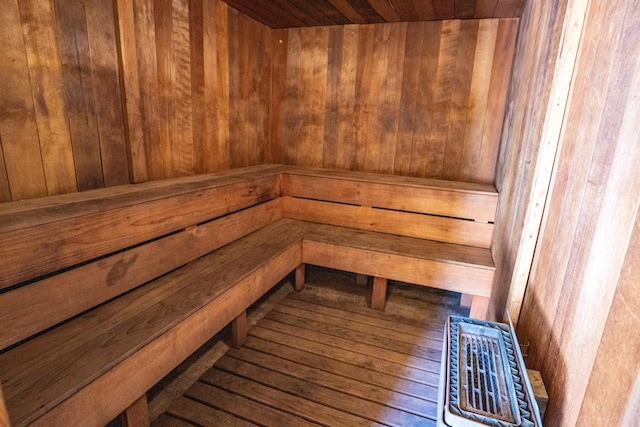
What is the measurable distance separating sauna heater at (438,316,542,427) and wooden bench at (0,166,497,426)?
106 centimetres

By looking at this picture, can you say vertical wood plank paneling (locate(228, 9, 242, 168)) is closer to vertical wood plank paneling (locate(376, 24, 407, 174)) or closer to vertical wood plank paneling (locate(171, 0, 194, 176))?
vertical wood plank paneling (locate(171, 0, 194, 176))

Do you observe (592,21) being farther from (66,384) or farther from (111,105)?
(111,105)

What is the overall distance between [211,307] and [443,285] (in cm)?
152

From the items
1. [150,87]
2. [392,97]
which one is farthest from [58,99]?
[392,97]

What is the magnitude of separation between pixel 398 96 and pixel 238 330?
7.68 feet

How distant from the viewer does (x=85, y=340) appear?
1282mm

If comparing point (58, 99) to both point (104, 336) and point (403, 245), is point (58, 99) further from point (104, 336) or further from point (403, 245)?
point (403, 245)

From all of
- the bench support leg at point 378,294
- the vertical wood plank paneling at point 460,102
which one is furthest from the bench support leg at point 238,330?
the vertical wood plank paneling at point 460,102

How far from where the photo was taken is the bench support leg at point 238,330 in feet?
6.73

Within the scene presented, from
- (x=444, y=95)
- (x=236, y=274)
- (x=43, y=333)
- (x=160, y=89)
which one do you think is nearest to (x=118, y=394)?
(x=43, y=333)

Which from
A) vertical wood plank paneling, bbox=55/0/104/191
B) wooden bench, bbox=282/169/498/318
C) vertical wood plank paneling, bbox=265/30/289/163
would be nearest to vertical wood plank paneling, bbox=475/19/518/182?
wooden bench, bbox=282/169/498/318

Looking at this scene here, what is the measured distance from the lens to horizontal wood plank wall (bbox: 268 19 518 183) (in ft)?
9.23

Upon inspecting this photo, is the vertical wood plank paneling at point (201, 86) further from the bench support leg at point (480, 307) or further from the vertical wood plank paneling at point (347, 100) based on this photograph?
the bench support leg at point (480, 307)

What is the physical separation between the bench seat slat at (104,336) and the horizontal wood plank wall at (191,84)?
823 mm
